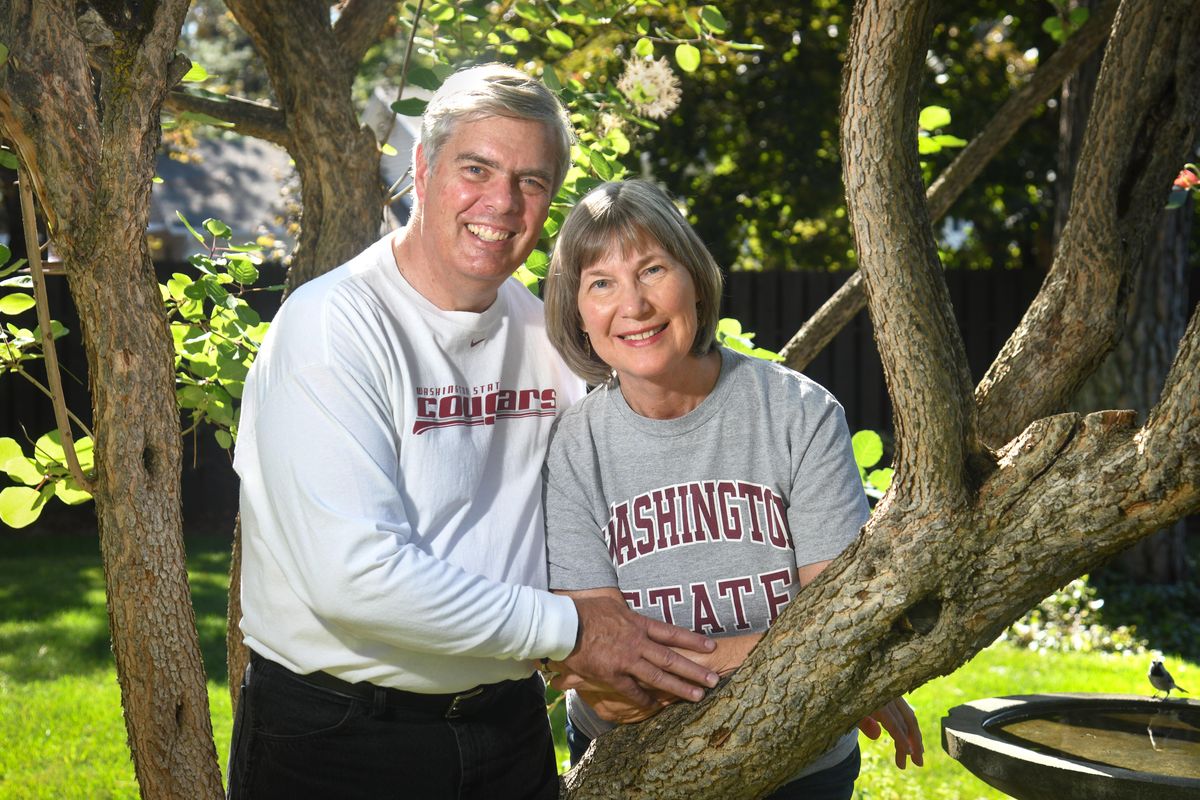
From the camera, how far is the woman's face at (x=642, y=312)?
2.43 meters

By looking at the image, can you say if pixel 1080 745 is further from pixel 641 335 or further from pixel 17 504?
pixel 17 504

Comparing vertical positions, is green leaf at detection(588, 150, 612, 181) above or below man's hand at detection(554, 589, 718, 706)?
above

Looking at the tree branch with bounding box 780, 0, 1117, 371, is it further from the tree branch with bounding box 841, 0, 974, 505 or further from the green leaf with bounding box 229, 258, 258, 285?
the tree branch with bounding box 841, 0, 974, 505

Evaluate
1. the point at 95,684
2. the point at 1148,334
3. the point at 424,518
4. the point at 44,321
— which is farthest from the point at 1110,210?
the point at 1148,334

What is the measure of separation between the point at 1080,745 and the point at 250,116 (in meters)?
3.06

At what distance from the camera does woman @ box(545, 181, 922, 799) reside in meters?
2.39

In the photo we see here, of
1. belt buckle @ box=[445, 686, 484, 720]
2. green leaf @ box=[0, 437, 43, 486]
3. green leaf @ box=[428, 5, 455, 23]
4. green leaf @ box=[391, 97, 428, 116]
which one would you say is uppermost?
green leaf @ box=[428, 5, 455, 23]

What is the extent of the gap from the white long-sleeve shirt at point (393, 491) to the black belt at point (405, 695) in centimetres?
3

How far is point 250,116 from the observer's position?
12.6ft

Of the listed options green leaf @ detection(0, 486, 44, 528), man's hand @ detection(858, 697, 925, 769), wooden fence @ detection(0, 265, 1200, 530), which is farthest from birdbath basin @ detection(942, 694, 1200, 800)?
wooden fence @ detection(0, 265, 1200, 530)

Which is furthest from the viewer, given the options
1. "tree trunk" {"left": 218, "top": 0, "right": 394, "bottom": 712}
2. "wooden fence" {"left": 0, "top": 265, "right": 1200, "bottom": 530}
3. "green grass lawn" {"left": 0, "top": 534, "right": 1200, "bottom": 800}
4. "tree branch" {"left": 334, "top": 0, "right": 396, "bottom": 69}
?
"wooden fence" {"left": 0, "top": 265, "right": 1200, "bottom": 530}

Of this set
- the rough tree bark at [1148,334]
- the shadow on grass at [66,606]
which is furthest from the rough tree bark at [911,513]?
the rough tree bark at [1148,334]

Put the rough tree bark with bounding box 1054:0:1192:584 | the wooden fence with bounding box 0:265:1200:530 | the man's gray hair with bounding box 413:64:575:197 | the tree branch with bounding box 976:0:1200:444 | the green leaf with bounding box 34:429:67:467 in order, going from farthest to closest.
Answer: the wooden fence with bounding box 0:265:1200:530
the rough tree bark with bounding box 1054:0:1192:584
the green leaf with bounding box 34:429:67:467
the tree branch with bounding box 976:0:1200:444
the man's gray hair with bounding box 413:64:575:197

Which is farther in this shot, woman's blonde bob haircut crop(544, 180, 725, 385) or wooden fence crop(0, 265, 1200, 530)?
wooden fence crop(0, 265, 1200, 530)
